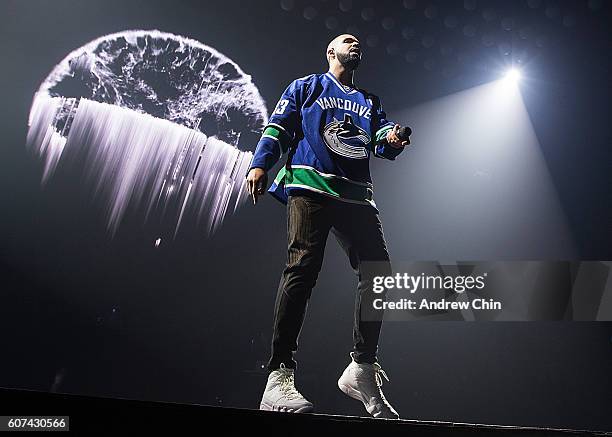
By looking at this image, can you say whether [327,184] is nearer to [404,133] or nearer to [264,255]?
[404,133]

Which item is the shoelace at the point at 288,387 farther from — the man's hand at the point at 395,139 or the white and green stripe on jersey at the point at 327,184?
the man's hand at the point at 395,139

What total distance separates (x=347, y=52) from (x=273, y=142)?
556mm

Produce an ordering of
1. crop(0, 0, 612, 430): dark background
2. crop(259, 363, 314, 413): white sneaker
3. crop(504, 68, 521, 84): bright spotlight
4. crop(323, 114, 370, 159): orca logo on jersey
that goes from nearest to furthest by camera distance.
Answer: crop(259, 363, 314, 413): white sneaker → crop(323, 114, 370, 159): orca logo on jersey → crop(0, 0, 612, 430): dark background → crop(504, 68, 521, 84): bright spotlight

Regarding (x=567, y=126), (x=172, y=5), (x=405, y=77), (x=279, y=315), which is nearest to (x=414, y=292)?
(x=279, y=315)

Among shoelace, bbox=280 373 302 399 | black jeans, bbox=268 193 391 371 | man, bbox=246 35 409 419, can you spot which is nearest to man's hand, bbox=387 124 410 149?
man, bbox=246 35 409 419

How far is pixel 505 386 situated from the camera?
278 cm

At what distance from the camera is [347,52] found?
2.07 metres

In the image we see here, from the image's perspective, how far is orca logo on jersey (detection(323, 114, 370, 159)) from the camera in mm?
1889

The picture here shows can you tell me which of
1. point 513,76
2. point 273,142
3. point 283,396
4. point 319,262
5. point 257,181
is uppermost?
point 513,76

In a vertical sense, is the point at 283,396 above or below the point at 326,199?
below

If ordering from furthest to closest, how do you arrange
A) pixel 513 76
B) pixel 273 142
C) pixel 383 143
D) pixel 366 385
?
pixel 513 76 < pixel 383 143 < pixel 273 142 < pixel 366 385

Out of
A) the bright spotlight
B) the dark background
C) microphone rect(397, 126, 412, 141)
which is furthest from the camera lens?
the bright spotlight

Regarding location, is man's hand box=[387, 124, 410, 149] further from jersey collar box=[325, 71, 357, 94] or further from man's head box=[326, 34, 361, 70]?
man's head box=[326, 34, 361, 70]

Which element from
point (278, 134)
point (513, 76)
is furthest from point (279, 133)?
point (513, 76)
